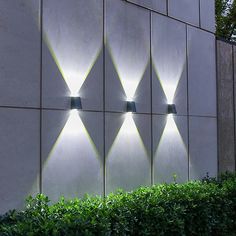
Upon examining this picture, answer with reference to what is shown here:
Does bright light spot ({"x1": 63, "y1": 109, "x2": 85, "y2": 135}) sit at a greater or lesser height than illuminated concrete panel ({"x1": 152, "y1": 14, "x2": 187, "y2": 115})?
lesser

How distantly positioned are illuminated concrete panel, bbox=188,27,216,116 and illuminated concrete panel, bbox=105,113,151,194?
2184mm

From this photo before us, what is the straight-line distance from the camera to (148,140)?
9.33 m

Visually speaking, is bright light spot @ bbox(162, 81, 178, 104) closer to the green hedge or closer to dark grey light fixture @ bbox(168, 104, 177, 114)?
dark grey light fixture @ bbox(168, 104, 177, 114)

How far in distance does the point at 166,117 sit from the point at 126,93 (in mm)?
1506

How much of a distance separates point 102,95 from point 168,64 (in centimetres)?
257

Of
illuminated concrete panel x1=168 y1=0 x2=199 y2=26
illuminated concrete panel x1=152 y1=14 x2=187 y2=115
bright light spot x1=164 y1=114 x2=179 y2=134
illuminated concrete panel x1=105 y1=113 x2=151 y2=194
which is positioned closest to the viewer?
illuminated concrete panel x1=105 y1=113 x2=151 y2=194

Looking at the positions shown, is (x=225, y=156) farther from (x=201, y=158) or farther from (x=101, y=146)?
(x=101, y=146)

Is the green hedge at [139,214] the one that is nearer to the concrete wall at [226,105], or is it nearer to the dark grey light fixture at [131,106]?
the dark grey light fixture at [131,106]

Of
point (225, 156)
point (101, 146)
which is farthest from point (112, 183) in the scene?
point (225, 156)

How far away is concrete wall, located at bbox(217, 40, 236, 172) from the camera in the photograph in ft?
40.1

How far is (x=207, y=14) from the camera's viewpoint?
12.0 metres

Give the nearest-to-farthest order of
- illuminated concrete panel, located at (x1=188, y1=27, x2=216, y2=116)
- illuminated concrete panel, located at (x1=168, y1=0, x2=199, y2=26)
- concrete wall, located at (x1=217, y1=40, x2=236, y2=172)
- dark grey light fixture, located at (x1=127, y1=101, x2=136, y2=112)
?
1. dark grey light fixture, located at (x1=127, y1=101, x2=136, y2=112)
2. illuminated concrete panel, located at (x1=168, y1=0, x2=199, y2=26)
3. illuminated concrete panel, located at (x1=188, y1=27, x2=216, y2=116)
4. concrete wall, located at (x1=217, y1=40, x2=236, y2=172)

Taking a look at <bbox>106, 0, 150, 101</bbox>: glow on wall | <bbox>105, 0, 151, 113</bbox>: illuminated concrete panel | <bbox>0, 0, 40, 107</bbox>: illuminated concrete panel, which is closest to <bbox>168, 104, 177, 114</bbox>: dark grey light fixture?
<bbox>105, 0, 151, 113</bbox>: illuminated concrete panel

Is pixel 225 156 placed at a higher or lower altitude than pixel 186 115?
lower
